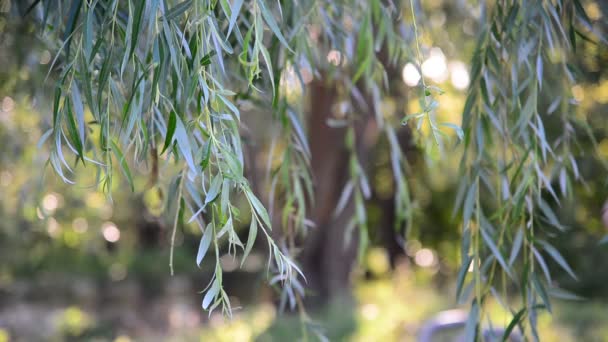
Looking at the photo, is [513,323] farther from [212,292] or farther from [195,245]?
[195,245]

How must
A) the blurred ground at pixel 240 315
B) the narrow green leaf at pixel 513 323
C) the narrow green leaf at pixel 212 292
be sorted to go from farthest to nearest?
the blurred ground at pixel 240 315 → the narrow green leaf at pixel 513 323 → the narrow green leaf at pixel 212 292

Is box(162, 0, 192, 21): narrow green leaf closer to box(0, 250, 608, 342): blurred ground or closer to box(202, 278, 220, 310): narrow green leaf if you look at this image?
box(202, 278, 220, 310): narrow green leaf

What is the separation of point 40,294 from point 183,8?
8.42 meters

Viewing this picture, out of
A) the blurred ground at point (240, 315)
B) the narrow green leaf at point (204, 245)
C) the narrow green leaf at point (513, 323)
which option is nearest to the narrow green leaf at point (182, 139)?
the narrow green leaf at point (204, 245)

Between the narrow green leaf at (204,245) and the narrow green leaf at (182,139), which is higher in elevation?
the narrow green leaf at (182,139)

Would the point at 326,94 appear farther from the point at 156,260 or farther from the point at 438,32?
the point at 156,260

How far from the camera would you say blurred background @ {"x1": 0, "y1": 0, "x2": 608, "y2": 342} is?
Result: 7.04 feet

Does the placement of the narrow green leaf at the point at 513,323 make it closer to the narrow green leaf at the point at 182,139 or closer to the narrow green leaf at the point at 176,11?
the narrow green leaf at the point at 182,139

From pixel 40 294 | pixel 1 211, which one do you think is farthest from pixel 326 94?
pixel 40 294

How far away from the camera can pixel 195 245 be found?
1041cm

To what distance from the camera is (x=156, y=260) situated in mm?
9781

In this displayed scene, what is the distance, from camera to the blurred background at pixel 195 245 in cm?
214

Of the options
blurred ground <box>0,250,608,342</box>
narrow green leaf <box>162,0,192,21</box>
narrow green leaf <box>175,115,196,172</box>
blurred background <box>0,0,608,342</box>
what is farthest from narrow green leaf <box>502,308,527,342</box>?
narrow green leaf <box>162,0,192,21</box>

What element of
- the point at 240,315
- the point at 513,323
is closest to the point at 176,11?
the point at 513,323
